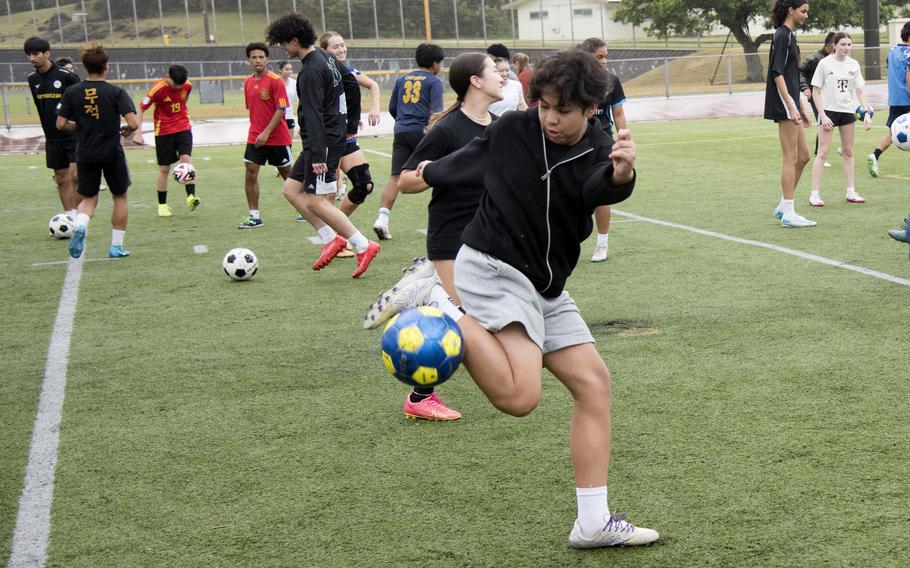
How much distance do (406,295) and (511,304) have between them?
1.69 ft

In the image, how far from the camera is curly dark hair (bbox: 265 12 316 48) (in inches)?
368

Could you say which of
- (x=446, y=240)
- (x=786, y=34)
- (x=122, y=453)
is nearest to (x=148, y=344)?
(x=122, y=453)

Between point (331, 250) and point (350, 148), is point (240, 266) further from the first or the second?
point (350, 148)

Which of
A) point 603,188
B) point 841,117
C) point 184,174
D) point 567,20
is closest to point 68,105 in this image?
point 184,174

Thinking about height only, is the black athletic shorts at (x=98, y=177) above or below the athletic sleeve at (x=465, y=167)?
below

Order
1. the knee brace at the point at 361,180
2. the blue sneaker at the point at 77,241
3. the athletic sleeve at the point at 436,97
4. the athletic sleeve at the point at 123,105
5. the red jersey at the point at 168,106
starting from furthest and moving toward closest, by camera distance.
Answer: the red jersey at the point at 168,106 < the athletic sleeve at the point at 436,97 < the knee brace at the point at 361,180 < the athletic sleeve at the point at 123,105 < the blue sneaker at the point at 77,241

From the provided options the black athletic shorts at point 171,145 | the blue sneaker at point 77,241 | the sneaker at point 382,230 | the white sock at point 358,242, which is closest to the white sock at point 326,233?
the white sock at point 358,242

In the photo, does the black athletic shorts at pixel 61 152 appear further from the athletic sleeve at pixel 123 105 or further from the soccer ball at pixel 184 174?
the athletic sleeve at pixel 123 105

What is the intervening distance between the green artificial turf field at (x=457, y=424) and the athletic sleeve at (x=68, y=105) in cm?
165

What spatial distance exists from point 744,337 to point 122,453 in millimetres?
3884

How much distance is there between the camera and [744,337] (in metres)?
6.71

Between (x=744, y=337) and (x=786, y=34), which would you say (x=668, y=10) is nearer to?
(x=786, y=34)

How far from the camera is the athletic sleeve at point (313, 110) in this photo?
9406 millimetres

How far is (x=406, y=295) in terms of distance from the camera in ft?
13.3
